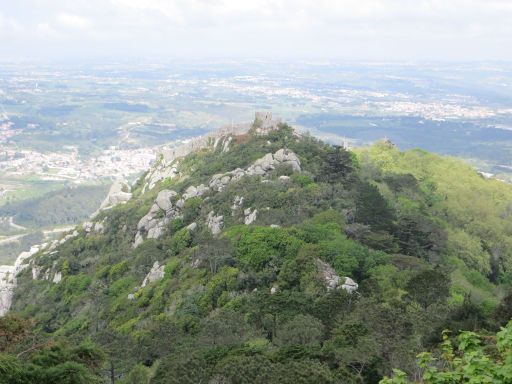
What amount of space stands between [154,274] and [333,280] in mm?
14370

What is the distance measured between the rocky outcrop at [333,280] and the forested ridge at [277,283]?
0.36 feet

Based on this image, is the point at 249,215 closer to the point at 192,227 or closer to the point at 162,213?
the point at 192,227

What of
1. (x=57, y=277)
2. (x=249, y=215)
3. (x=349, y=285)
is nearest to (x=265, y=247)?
(x=349, y=285)

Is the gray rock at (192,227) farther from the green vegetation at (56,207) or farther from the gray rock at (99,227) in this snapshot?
the green vegetation at (56,207)

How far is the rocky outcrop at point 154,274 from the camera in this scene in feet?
124

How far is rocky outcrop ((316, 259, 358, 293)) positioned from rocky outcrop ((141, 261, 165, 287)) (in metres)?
12.4

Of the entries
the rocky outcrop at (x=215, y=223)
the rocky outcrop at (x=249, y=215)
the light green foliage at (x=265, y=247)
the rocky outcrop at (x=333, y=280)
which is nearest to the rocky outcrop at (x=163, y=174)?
the rocky outcrop at (x=215, y=223)

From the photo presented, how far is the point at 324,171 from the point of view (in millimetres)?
48406

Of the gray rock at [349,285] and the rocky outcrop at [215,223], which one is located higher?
the gray rock at [349,285]

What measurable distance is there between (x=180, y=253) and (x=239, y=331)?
54.5ft

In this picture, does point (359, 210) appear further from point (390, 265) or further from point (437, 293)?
point (437, 293)

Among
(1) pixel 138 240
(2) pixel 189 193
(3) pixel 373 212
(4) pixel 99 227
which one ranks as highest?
(3) pixel 373 212

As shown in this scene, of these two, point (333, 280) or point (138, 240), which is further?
point (138, 240)

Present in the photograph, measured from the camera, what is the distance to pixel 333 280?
2919 cm
